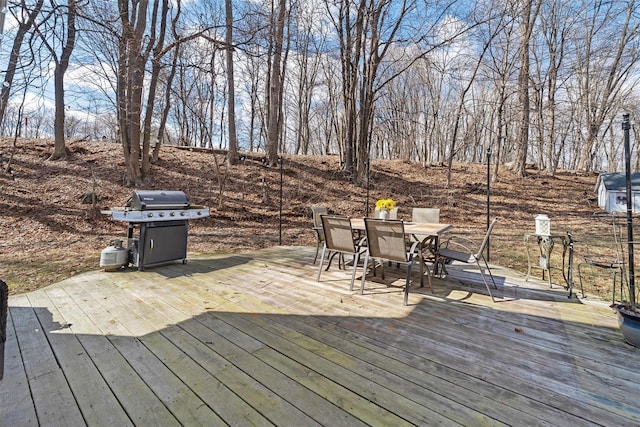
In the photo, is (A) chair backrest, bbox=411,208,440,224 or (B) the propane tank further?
(A) chair backrest, bbox=411,208,440,224

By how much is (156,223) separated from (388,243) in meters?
2.85

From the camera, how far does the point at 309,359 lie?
1831 millimetres

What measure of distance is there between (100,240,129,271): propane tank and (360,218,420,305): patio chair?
300cm

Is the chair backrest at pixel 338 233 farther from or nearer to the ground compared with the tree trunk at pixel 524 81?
nearer to the ground

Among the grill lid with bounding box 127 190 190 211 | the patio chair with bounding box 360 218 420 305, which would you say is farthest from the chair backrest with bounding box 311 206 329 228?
the grill lid with bounding box 127 190 190 211

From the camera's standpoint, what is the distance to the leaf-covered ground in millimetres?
5535

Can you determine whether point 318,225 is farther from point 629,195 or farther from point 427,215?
point 629,195

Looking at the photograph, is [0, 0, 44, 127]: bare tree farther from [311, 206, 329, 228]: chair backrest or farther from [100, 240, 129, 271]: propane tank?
[311, 206, 329, 228]: chair backrest

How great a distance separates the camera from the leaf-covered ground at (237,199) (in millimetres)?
5535

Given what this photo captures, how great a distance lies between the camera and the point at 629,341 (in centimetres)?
202

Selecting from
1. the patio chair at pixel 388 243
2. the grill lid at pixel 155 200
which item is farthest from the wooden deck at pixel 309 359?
the grill lid at pixel 155 200

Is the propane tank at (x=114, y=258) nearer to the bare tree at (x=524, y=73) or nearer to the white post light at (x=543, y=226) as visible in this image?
the white post light at (x=543, y=226)

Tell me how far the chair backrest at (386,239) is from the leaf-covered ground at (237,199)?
9.92ft

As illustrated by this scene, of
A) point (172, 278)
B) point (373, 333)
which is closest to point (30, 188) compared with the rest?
point (172, 278)
